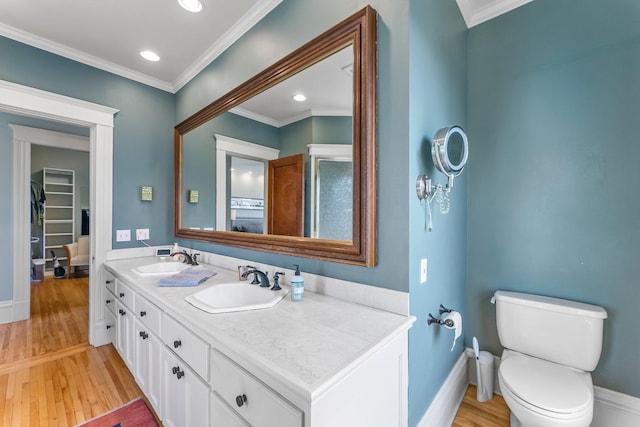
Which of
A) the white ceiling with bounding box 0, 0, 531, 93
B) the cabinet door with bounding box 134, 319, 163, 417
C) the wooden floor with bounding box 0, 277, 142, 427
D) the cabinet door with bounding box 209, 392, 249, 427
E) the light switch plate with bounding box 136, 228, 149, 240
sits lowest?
the wooden floor with bounding box 0, 277, 142, 427

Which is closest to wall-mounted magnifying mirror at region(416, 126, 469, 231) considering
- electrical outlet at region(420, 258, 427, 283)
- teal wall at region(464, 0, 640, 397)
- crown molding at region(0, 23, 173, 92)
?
electrical outlet at region(420, 258, 427, 283)

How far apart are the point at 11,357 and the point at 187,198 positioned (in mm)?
1970

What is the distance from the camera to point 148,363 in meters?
1.61

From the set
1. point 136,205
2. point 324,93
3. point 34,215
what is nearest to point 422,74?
point 324,93

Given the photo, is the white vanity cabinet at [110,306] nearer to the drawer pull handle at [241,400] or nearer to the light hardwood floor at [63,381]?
the light hardwood floor at [63,381]

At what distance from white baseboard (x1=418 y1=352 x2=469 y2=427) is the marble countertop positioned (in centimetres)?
67

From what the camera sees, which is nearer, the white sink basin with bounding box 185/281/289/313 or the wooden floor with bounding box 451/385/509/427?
the white sink basin with bounding box 185/281/289/313

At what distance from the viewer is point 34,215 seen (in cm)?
473

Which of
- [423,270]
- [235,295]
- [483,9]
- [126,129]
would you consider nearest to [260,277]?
[235,295]

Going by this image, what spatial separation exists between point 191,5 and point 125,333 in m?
2.37

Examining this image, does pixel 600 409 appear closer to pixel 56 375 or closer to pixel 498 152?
pixel 498 152

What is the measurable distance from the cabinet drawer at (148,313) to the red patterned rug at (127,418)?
58cm

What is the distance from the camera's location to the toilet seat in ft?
3.92

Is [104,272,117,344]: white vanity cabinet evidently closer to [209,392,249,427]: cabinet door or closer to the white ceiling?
[209,392,249,427]: cabinet door
